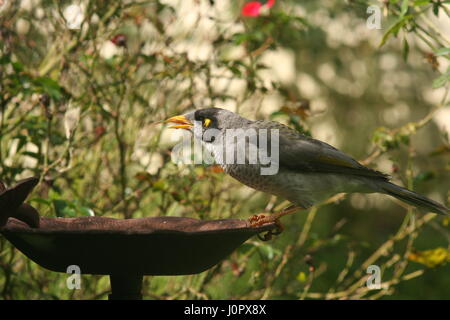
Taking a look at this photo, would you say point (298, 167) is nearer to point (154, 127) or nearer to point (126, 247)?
point (126, 247)

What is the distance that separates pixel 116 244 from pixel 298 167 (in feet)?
4.47

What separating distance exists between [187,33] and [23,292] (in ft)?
7.16

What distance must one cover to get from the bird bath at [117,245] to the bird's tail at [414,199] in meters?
1.00

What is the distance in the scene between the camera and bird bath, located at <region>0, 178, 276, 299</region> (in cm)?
237

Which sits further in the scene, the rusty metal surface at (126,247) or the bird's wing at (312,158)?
the bird's wing at (312,158)

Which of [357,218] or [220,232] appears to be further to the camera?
[357,218]

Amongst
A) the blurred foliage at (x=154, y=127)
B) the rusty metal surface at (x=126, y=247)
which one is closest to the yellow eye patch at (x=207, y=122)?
the blurred foliage at (x=154, y=127)

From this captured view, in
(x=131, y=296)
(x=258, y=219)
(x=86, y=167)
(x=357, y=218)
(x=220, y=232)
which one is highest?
(x=357, y=218)

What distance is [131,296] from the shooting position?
2916mm

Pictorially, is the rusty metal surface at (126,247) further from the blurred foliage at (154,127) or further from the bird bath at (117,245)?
the blurred foliage at (154,127)

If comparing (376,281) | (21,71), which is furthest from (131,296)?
(376,281)

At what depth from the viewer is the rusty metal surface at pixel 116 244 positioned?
→ 237 centimetres

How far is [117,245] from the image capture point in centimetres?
245

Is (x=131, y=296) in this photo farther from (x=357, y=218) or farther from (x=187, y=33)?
(x=357, y=218)
